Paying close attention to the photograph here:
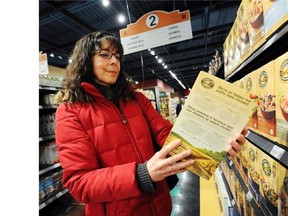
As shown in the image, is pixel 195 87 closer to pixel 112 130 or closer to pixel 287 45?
pixel 112 130

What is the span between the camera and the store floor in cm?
308

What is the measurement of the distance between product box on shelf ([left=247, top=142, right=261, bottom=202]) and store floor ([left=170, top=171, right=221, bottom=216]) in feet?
5.08

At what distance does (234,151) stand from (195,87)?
278mm

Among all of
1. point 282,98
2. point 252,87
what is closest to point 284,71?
point 282,98

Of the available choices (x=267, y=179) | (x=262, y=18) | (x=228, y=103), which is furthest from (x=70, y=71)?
(x=267, y=179)

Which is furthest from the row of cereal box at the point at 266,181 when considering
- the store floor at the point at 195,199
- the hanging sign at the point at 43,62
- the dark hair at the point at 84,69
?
the hanging sign at the point at 43,62

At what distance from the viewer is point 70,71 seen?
1.32 metres

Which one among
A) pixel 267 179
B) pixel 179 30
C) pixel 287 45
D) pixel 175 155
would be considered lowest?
pixel 267 179

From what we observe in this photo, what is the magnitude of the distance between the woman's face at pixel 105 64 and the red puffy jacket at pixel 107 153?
12cm

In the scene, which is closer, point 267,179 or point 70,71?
point 267,179

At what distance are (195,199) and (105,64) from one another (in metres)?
3.62

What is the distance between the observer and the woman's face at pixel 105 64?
1.24 metres

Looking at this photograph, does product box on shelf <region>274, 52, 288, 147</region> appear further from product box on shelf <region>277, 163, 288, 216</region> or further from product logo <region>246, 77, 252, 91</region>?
product logo <region>246, 77, 252, 91</region>
